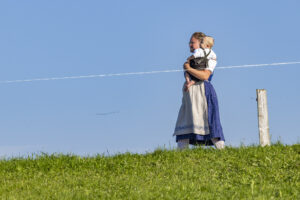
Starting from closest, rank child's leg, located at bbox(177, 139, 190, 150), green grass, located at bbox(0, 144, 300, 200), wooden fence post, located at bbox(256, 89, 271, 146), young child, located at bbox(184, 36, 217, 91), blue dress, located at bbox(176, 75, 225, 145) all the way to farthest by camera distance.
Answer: green grass, located at bbox(0, 144, 300, 200)
blue dress, located at bbox(176, 75, 225, 145)
young child, located at bbox(184, 36, 217, 91)
child's leg, located at bbox(177, 139, 190, 150)
wooden fence post, located at bbox(256, 89, 271, 146)

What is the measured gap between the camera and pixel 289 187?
7234 mm

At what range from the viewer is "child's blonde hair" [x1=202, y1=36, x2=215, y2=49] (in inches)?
380

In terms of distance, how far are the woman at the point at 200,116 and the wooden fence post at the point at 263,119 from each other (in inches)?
38.2

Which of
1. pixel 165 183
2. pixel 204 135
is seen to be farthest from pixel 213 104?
pixel 165 183

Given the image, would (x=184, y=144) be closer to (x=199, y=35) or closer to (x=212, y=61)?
(x=212, y=61)

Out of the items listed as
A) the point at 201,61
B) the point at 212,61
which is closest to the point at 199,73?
the point at 201,61

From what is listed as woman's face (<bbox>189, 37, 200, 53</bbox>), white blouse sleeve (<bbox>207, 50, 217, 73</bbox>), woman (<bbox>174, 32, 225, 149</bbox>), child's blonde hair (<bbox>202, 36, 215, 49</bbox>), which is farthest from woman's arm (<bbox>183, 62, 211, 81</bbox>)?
child's blonde hair (<bbox>202, 36, 215, 49</bbox>)

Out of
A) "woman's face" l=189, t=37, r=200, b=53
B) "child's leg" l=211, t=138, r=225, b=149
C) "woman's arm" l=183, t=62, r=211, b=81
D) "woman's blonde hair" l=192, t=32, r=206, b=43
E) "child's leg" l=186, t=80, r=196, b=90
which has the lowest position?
"child's leg" l=211, t=138, r=225, b=149

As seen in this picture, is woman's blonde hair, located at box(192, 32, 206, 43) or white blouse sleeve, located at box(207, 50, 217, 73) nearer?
white blouse sleeve, located at box(207, 50, 217, 73)

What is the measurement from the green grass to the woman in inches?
10.1

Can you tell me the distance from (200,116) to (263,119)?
1.47 m

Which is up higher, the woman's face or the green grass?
the woman's face

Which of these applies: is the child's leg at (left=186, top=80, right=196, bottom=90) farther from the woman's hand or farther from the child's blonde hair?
the child's blonde hair

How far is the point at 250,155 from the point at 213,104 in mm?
1208
